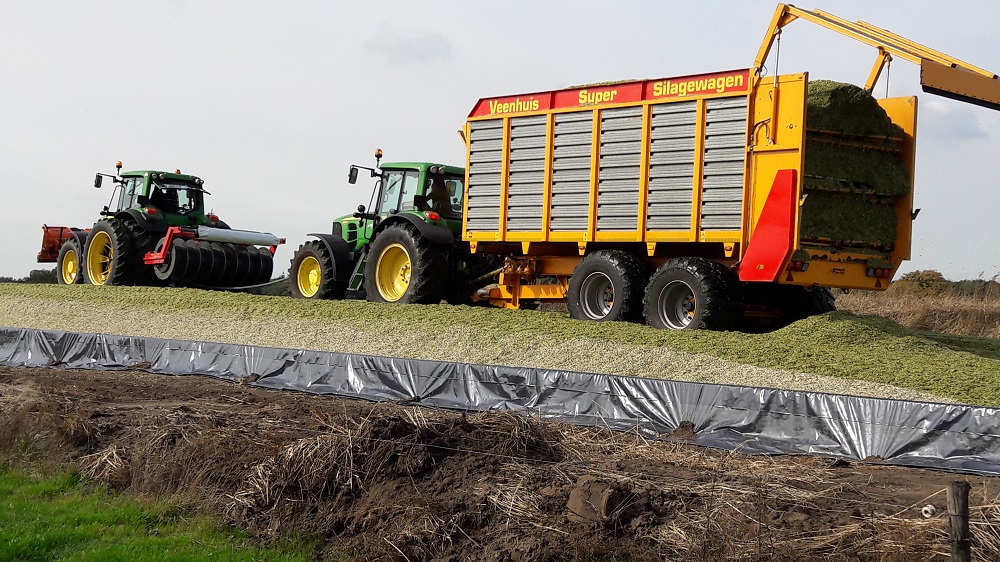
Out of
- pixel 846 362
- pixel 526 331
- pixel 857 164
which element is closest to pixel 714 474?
pixel 846 362

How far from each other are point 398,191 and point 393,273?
4.60ft

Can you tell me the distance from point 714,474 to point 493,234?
8578 mm

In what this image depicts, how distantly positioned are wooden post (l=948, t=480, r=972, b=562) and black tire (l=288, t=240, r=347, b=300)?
526 inches

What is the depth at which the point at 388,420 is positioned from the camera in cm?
691

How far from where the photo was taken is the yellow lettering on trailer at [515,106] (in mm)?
14375

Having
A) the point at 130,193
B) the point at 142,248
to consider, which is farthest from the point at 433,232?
the point at 130,193

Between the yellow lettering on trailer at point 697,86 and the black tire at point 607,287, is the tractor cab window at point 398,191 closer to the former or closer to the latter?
the black tire at point 607,287

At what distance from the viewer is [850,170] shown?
39.5ft

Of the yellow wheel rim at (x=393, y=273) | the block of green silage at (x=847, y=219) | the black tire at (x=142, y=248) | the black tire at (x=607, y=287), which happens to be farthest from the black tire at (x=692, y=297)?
the black tire at (x=142, y=248)

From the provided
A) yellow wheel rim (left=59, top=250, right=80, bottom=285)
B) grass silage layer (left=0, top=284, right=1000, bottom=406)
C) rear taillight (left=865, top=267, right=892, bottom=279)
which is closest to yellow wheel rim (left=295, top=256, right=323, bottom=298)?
grass silage layer (left=0, top=284, right=1000, bottom=406)

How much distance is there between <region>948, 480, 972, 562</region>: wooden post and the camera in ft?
13.7

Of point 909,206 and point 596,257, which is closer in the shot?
point 909,206

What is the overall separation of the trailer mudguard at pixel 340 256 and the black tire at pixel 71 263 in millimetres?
6545

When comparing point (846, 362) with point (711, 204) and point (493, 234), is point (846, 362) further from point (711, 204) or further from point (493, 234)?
point (493, 234)
